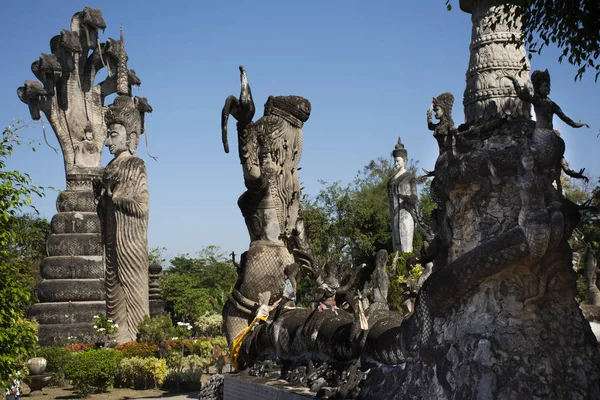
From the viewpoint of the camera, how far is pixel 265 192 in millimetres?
10219

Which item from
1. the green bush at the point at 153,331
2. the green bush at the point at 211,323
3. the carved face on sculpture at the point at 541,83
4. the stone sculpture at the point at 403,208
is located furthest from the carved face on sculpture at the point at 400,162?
the carved face on sculpture at the point at 541,83

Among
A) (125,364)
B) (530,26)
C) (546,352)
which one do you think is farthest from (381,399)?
(125,364)

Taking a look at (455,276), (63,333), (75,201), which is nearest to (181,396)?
(63,333)

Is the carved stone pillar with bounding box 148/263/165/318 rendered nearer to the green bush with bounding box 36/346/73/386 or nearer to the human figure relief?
the human figure relief

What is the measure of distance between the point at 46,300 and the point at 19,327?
1173 centimetres

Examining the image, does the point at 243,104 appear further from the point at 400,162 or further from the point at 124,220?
the point at 400,162

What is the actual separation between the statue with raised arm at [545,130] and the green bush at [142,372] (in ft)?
34.5

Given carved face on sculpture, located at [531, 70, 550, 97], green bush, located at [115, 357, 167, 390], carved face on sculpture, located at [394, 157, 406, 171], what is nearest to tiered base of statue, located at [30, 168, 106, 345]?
green bush, located at [115, 357, 167, 390]

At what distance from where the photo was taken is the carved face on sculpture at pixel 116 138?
15.9 meters

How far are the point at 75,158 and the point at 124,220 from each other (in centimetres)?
677

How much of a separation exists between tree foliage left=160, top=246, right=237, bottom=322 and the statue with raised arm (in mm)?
24639

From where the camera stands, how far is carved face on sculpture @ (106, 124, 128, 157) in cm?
1592

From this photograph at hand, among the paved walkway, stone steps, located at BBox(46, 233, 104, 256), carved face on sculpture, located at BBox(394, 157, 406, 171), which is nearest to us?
the paved walkway

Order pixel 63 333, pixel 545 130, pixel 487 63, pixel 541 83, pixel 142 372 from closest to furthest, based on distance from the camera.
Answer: pixel 545 130, pixel 541 83, pixel 487 63, pixel 142 372, pixel 63 333
